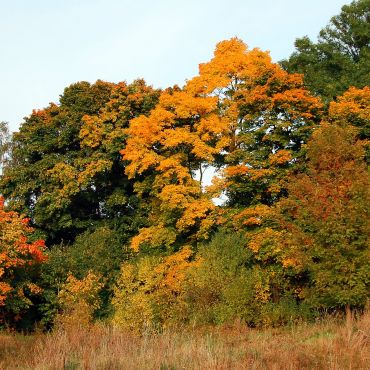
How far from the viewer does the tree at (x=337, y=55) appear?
1315 inches

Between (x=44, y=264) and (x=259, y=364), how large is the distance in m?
24.2

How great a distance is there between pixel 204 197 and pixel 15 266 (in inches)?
416

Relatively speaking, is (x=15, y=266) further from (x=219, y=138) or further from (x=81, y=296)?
(x=219, y=138)

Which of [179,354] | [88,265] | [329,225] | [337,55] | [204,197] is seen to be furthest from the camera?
[337,55]

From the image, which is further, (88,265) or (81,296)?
(88,265)

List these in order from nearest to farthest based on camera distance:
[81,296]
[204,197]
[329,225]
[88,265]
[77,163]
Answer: [329,225] → [204,197] → [81,296] → [88,265] → [77,163]

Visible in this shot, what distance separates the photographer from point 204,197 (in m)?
27.2

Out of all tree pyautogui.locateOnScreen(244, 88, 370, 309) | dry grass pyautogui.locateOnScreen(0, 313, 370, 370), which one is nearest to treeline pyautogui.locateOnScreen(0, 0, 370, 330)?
tree pyautogui.locateOnScreen(244, 88, 370, 309)

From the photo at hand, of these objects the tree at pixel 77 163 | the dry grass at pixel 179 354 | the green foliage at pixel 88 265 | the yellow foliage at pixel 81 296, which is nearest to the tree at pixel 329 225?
the dry grass at pixel 179 354

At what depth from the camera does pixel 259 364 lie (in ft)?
29.3

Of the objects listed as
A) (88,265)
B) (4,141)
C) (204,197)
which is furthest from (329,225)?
(4,141)

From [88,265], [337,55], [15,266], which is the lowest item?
[88,265]

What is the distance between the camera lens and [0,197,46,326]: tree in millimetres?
26969

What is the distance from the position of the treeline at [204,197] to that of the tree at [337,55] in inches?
4.0
